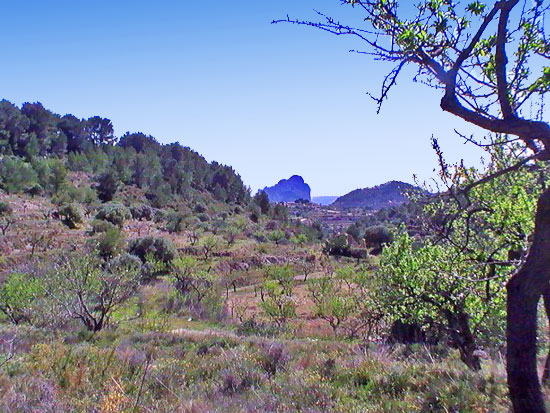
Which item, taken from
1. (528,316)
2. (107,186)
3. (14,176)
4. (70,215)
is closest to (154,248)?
(70,215)

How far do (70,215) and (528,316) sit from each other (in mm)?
46220

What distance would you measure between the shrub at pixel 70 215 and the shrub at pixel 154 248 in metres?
9.11

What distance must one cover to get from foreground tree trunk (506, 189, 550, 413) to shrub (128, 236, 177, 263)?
35.6 metres

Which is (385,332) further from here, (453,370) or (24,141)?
(24,141)

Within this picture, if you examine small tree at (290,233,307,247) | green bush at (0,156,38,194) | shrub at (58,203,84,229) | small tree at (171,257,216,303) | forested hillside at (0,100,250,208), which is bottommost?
small tree at (171,257,216,303)

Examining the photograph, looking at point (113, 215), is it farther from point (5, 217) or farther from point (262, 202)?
point (262, 202)

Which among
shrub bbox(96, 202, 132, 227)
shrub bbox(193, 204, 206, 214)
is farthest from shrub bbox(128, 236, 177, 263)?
shrub bbox(193, 204, 206, 214)

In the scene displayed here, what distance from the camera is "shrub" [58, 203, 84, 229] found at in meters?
43.0

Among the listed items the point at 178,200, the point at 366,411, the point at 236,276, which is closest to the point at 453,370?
the point at 366,411

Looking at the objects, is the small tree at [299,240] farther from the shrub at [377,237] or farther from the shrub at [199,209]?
the shrub at [199,209]

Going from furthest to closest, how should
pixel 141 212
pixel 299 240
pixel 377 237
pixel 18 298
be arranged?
pixel 377 237, pixel 299 240, pixel 141 212, pixel 18 298

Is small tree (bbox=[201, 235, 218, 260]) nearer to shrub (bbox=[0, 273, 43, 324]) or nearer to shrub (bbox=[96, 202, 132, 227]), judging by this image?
shrub (bbox=[96, 202, 132, 227])

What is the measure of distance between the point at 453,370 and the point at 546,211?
3.00m

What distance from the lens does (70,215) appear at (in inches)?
1705
